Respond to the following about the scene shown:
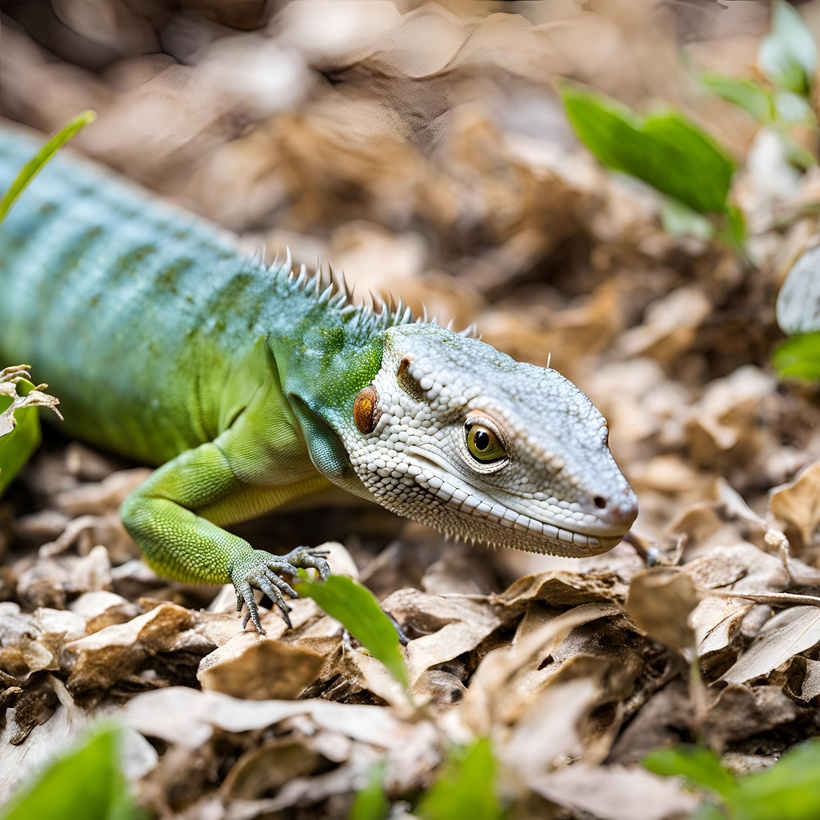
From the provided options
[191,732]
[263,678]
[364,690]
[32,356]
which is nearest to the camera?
[191,732]

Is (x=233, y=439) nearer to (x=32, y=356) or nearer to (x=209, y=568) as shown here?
(x=209, y=568)

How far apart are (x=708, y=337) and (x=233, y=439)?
127 inches

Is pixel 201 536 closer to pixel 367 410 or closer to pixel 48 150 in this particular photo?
pixel 367 410

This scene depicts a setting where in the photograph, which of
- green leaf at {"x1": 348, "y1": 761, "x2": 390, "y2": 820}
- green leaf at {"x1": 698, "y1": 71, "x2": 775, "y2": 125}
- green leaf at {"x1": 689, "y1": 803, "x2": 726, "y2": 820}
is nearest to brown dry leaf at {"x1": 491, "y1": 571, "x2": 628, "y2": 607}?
green leaf at {"x1": 689, "y1": 803, "x2": 726, "y2": 820}

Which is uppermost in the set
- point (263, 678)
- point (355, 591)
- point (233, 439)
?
point (355, 591)

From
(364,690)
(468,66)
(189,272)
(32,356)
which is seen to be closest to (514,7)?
(468,66)

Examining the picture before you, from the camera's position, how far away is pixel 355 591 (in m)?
2.28

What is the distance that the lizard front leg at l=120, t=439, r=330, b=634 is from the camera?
3074 millimetres

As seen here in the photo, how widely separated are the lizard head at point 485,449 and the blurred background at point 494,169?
993 millimetres

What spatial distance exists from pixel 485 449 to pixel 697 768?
1.34 m

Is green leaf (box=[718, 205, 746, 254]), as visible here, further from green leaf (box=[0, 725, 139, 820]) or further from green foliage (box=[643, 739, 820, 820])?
green leaf (box=[0, 725, 139, 820])

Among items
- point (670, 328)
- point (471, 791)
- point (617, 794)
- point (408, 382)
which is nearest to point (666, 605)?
point (617, 794)

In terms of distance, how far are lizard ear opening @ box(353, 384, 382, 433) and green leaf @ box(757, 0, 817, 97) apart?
3740 mm

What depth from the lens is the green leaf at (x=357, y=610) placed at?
2.27 metres
